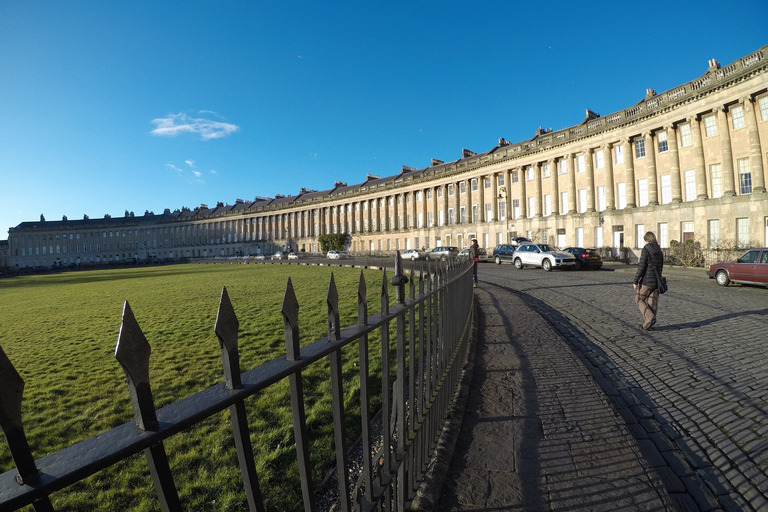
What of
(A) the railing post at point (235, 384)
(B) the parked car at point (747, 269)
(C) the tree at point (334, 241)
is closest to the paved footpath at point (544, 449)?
(A) the railing post at point (235, 384)

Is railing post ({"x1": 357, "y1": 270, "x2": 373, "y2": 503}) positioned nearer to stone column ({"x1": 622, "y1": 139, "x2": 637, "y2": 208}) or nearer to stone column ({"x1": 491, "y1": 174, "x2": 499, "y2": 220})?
stone column ({"x1": 622, "y1": 139, "x2": 637, "y2": 208})

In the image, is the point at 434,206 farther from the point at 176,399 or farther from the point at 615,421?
the point at 615,421

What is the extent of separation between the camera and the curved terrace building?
28.8 meters

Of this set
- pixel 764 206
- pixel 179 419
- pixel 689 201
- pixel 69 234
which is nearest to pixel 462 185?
pixel 689 201

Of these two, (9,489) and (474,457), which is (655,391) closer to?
(474,457)

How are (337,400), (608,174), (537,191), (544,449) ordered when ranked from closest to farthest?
(337,400), (544,449), (608,174), (537,191)

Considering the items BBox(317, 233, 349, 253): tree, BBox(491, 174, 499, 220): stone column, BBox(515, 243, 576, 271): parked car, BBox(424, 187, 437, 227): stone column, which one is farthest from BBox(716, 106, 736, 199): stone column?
BBox(317, 233, 349, 253): tree

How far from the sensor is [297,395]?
4.61ft

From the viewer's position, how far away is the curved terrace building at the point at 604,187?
94.4ft

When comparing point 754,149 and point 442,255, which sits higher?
point 754,149

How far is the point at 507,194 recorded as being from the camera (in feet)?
167

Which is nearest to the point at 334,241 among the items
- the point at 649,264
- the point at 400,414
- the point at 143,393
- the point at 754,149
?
the point at 754,149

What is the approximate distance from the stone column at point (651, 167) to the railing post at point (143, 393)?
4304 centimetres

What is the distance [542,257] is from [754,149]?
65.0 ft
